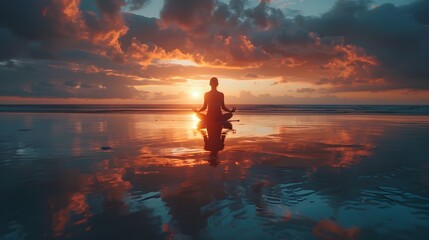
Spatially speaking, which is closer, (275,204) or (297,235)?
(297,235)

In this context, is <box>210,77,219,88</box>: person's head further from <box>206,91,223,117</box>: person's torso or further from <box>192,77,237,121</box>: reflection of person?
<box>206,91,223,117</box>: person's torso

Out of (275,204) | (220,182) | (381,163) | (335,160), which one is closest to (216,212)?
(275,204)

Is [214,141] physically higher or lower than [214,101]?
lower

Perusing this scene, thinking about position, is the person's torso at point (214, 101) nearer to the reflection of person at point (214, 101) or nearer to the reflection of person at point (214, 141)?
the reflection of person at point (214, 101)

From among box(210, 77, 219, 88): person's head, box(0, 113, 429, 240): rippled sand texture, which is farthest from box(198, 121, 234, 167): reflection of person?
box(210, 77, 219, 88): person's head

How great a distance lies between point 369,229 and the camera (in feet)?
13.3

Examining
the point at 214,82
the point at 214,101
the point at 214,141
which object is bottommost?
the point at 214,141

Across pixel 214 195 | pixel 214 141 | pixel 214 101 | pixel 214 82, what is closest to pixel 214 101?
pixel 214 101

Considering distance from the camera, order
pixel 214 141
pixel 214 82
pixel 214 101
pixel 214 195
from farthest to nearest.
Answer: pixel 214 101, pixel 214 82, pixel 214 141, pixel 214 195

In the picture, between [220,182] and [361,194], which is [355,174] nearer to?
[361,194]

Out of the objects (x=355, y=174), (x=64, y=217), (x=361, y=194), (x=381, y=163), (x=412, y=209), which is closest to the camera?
(x=64, y=217)

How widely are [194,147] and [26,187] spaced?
6.18m

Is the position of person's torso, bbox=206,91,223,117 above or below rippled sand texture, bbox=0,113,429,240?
above

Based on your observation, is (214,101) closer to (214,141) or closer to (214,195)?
(214,141)
